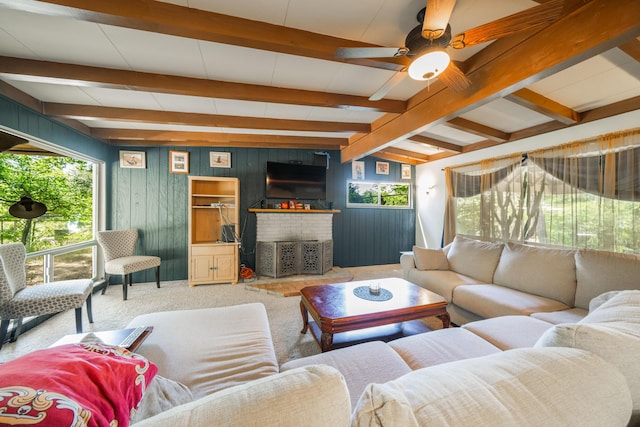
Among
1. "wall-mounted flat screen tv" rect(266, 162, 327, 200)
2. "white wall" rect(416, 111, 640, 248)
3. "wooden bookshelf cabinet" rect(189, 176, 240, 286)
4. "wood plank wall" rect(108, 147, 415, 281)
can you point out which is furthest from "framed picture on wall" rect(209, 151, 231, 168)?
"white wall" rect(416, 111, 640, 248)

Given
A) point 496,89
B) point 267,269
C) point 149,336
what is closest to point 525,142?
point 496,89

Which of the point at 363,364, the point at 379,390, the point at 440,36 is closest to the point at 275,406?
the point at 379,390

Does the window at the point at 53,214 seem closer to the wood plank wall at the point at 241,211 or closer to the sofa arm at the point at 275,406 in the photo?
the wood plank wall at the point at 241,211

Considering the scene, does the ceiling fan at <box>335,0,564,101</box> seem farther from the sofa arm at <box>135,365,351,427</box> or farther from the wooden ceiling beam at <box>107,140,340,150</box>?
the wooden ceiling beam at <box>107,140,340,150</box>

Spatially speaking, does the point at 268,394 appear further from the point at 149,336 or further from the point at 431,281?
the point at 431,281

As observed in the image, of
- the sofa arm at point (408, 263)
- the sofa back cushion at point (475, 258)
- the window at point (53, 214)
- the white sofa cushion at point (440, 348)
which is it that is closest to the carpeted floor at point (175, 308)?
the window at point (53, 214)

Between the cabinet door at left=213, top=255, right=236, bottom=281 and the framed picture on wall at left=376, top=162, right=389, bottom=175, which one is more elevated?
the framed picture on wall at left=376, top=162, right=389, bottom=175

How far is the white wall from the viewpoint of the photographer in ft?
8.96

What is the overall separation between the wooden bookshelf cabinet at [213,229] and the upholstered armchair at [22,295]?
1528 mm

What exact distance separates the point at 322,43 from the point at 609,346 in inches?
84.1

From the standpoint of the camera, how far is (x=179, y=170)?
4148mm

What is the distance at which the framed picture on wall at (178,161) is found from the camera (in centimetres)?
412

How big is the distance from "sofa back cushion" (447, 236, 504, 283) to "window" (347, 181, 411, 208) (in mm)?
2225

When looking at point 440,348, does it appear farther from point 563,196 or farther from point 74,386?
point 563,196
